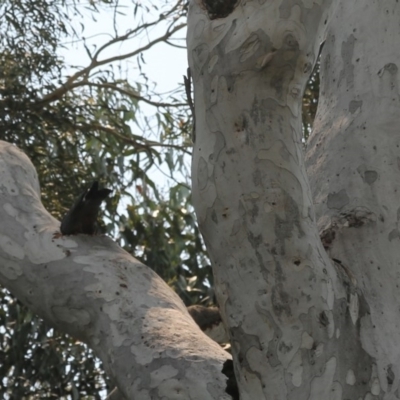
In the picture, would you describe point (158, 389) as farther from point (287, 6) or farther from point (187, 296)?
point (187, 296)

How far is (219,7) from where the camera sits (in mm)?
1432

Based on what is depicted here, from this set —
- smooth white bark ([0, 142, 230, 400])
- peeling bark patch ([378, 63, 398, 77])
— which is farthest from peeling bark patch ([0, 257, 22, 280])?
peeling bark patch ([378, 63, 398, 77])

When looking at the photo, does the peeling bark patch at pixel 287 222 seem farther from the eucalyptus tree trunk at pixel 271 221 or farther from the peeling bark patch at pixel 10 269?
the peeling bark patch at pixel 10 269

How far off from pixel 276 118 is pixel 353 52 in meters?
0.53

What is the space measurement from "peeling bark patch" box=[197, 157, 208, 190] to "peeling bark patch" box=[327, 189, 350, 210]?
32 cm

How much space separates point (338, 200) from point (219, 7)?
42 cm

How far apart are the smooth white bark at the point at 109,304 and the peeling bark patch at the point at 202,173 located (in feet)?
Result: 0.99

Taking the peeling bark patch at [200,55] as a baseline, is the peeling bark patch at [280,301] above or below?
below

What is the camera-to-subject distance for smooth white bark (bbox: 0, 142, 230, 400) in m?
1.55

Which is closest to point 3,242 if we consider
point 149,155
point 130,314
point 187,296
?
point 130,314

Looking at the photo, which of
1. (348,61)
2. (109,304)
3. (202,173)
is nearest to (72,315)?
(109,304)

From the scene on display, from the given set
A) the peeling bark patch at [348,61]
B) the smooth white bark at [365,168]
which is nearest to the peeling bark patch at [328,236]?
the smooth white bark at [365,168]

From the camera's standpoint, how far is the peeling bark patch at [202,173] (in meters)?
1.43

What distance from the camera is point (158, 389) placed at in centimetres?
153
